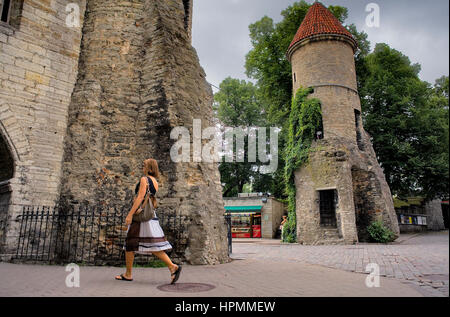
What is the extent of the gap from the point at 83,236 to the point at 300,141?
45.2 ft

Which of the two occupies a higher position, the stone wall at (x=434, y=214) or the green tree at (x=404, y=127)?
the green tree at (x=404, y=127)

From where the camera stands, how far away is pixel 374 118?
2234cm

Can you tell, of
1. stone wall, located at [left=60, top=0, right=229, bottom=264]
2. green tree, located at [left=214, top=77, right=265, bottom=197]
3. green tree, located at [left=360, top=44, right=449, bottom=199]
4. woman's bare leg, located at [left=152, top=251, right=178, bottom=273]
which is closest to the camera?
woman's bare leg, located at [left=152, top=251, right=178, bottom=273]

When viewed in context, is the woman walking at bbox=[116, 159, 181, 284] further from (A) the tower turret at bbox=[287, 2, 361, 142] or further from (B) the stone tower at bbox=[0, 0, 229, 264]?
(A) the tower turret at bbox=[287, 2, 361, 142]

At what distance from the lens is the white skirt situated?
15.1 feet

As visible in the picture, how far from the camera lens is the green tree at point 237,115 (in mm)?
32906

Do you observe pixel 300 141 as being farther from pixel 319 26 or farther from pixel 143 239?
pixel 143 239

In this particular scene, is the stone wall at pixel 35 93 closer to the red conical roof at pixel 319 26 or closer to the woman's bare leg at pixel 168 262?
the woman's bare leg at pixel 168 262

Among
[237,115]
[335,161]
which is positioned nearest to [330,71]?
[335,161]

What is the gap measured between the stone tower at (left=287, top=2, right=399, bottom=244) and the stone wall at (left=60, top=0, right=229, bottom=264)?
977 centimetres

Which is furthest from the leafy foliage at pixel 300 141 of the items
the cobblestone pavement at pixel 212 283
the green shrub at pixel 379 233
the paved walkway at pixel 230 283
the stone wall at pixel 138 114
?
the cobblestone pavement at pixel 212 283

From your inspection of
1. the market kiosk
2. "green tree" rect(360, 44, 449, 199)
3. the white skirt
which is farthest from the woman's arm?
the market kiosk

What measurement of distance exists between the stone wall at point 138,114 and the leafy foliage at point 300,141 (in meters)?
9.89
